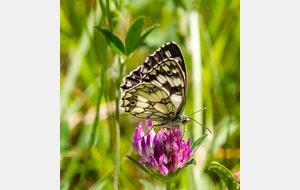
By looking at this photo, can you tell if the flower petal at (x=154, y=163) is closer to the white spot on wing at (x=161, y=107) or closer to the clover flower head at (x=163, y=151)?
the clover flower head at (x=163, y=151)

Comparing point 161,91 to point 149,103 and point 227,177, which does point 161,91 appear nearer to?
point 149,103

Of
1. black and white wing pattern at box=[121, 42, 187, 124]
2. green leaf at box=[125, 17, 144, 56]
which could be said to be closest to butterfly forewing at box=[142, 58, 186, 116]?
black and white wing pattern at box=[121, 42, 187, 124]

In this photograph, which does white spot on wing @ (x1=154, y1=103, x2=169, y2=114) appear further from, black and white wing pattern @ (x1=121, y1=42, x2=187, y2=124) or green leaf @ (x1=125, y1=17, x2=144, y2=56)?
green leaf @ (x1=125, y1=17, x2=144, y2=56)

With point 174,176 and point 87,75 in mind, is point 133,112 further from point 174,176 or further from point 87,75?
point 87,75

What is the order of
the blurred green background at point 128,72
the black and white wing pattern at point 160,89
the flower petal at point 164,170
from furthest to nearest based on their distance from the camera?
the blurred green background at point 128,72, the black and white wing pattern at point 160,89, the flower petal at point 164,170

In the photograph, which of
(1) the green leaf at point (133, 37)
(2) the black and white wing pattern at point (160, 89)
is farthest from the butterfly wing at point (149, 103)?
(1) the green leaf at point (133, 37)
